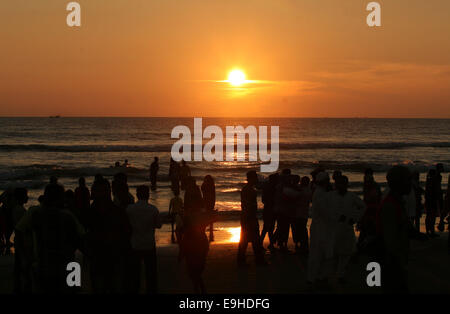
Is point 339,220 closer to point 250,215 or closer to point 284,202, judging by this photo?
point 250,215

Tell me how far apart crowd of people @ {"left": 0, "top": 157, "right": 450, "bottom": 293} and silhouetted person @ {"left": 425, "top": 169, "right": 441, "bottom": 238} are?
240 centimetres

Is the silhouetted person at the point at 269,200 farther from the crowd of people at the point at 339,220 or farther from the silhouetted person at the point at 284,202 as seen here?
the silhouetted person at the point at 284,202

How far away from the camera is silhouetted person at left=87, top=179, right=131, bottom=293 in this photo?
6.39 m

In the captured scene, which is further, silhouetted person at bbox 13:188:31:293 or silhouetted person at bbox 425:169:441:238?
silhouetted person at bbox 425:169:441:238

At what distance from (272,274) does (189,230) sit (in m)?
2.73

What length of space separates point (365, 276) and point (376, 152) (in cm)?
5271

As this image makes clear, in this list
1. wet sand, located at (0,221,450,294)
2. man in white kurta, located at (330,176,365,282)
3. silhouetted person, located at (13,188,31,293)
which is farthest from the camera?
wet sand, located at (0,221,450,294)

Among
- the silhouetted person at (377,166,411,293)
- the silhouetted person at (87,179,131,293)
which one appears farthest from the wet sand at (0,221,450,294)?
the silhouetted person at (377,166,411,293)

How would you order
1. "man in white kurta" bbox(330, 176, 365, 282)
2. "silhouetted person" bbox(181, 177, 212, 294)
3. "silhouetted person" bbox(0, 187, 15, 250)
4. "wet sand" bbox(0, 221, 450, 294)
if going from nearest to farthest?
"silhouetted person" bbox(181, 177, 212, 294), "man in white kurta" bbox(330, 176, 365, 282), "wet sand" bbox(0, 221, 450, 294), "silhouetted person" bbox(0, 187, 15, 250)

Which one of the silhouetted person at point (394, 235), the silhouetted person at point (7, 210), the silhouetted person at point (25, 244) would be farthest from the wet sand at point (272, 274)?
the silhouetted person at point (394, 235)

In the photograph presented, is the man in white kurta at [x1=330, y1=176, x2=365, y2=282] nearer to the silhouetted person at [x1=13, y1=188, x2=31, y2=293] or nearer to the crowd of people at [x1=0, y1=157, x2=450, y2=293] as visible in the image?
the crowd of people at [x1=0, y1=157, x2=450, y2=293]

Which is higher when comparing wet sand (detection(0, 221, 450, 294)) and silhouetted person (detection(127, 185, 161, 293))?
silhouetted person (detection(127, 185, 161, 293))
